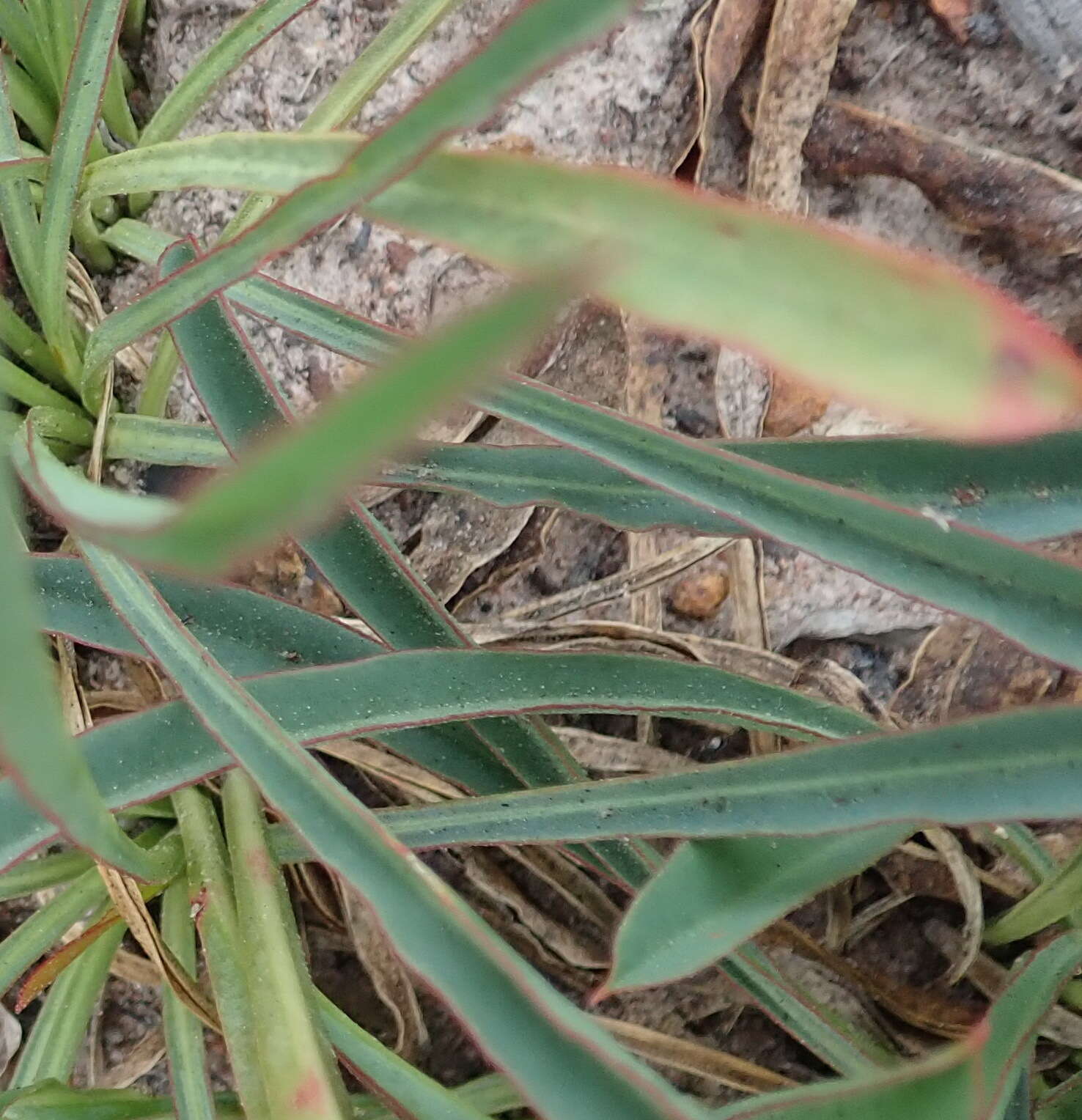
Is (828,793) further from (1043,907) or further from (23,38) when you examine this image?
(23,38)

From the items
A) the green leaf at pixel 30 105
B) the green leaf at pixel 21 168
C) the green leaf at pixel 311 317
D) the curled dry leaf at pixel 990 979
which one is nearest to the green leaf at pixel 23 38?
the green leaf at pixel 30 105

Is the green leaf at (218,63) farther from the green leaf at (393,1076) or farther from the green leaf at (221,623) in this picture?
the green leaf at (393,1076)

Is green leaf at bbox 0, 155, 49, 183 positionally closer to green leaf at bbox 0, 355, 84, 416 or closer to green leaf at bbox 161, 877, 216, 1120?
green leaf at bbox 0, 355, 84, 416

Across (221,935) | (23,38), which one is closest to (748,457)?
(221,935)

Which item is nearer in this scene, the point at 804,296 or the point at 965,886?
the point at 804,296

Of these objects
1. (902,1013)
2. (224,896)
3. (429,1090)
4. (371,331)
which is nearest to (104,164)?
(371,331)

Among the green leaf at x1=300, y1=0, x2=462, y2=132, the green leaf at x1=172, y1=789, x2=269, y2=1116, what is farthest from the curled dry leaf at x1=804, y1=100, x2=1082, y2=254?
the green leaf at x1=172, y1=789, x2=269, y2=1116
